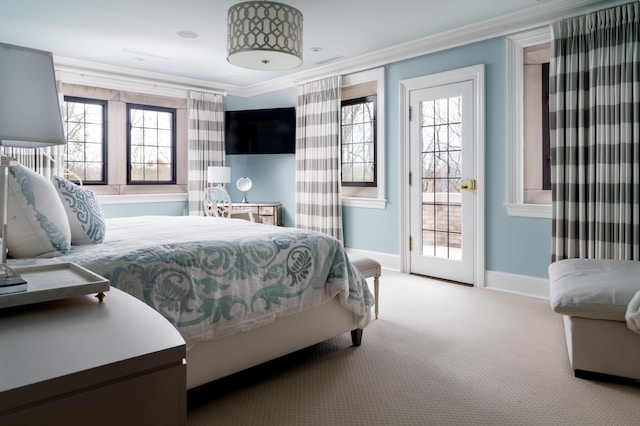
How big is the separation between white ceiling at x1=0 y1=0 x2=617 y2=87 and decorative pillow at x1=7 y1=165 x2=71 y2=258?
244 centimetres

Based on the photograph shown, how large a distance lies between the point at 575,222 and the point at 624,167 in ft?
1.77

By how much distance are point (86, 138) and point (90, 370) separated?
591cm

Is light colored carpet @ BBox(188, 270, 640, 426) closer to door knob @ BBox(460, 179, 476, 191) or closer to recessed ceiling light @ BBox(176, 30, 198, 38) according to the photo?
door knob @ BBox(460, 179, 476, 191)

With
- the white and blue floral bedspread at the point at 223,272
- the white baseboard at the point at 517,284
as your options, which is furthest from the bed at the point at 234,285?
the white baseboard at the point at 517,284

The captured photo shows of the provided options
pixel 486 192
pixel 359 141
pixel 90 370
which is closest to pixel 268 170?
pixel 359 141

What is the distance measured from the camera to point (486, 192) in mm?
4270

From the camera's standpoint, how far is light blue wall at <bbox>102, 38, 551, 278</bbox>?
158 inches

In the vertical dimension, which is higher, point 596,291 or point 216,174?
point 216,174

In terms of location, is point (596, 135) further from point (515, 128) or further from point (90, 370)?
point (90, 370)

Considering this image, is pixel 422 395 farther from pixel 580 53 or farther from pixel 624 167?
pixel 580 53

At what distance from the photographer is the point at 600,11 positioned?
3416 mm

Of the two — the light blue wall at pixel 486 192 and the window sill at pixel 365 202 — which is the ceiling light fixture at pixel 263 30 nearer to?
the light blue wall at pixel 486 192

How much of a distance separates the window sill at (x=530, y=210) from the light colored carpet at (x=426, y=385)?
1018mm

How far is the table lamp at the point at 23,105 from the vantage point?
1067 mm
